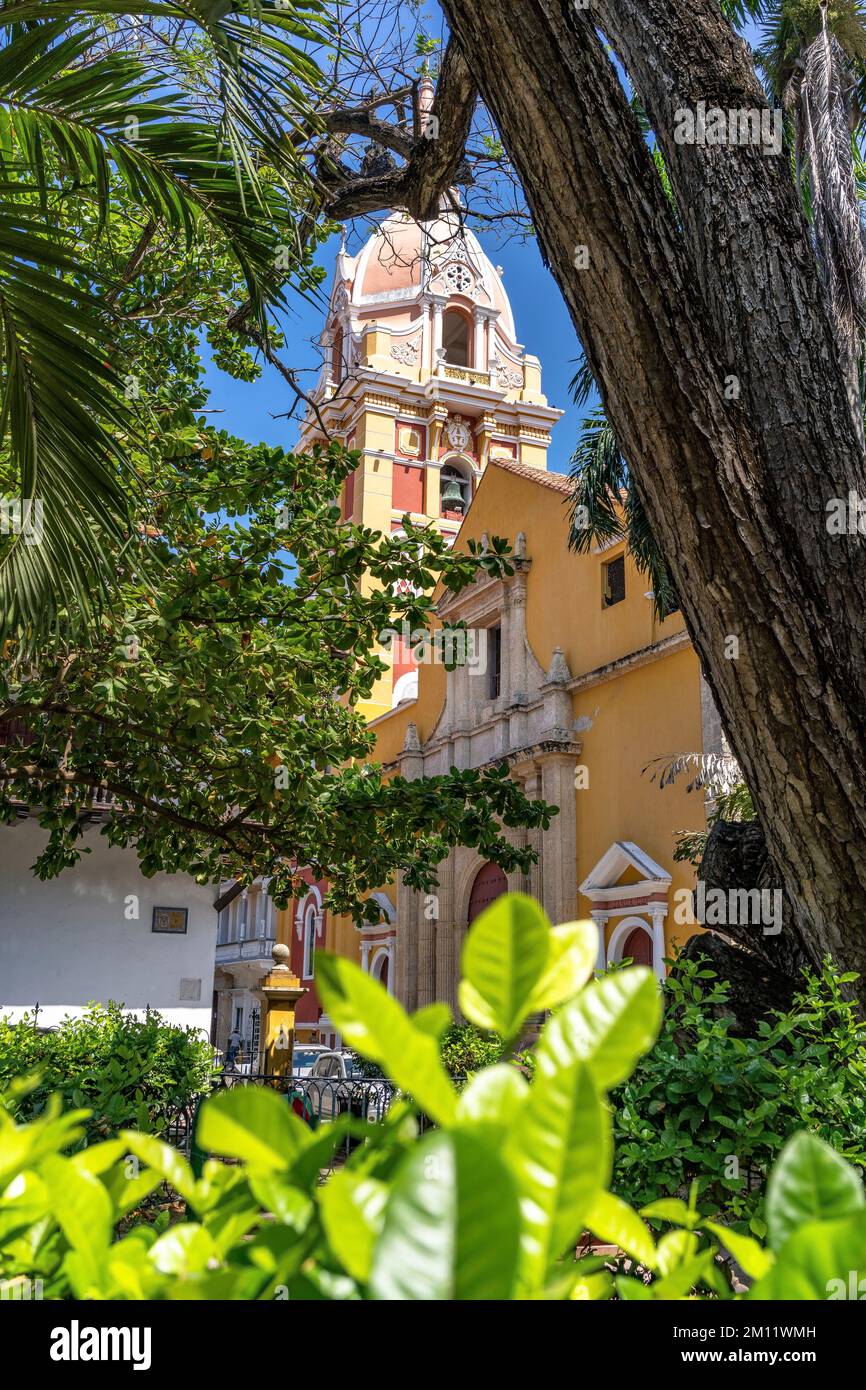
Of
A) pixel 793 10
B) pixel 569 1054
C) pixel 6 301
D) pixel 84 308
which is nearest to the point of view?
pixel 569 1054

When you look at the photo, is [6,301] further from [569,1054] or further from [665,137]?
[569,1054]

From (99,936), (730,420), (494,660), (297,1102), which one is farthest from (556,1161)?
(494,660)

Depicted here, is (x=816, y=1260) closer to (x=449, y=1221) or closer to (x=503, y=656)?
(x=449, y=1221)

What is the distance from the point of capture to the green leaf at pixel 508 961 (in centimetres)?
55

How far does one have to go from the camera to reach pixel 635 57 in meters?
2.91

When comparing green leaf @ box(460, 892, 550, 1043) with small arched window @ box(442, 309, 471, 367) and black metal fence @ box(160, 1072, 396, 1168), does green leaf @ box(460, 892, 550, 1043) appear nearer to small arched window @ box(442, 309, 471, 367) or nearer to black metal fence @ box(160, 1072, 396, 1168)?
black metal fence @ box(160, 1072, 396, 1168)

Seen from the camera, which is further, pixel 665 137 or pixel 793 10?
pixel 793 10

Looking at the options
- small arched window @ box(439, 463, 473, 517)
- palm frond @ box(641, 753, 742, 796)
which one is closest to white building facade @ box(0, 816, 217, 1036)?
palm frond @ box(641, 753, 742, 796)

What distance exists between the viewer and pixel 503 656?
18906 millimetres

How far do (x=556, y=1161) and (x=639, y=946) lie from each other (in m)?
14.5

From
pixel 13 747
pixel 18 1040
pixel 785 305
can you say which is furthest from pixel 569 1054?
pixel 18 1040

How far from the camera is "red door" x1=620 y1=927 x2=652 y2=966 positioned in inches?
556
